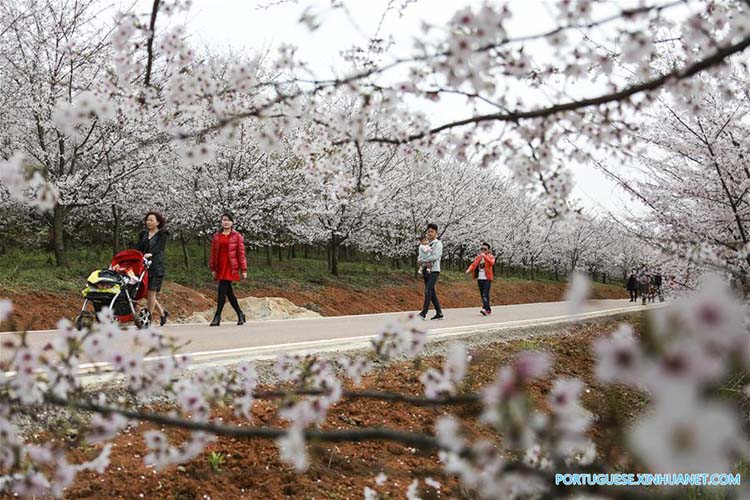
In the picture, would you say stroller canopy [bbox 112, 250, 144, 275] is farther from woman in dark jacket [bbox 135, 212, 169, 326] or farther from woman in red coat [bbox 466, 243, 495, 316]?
woman in red coat [bbox 466, 243, 495, 316]

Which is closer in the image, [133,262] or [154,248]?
[133,262]

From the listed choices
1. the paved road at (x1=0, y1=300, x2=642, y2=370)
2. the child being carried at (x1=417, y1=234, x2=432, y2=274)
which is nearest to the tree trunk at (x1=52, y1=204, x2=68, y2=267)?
the paved road at (x1=0, y1=300, x2=642, y2=370)

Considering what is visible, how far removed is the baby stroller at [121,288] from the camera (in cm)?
734

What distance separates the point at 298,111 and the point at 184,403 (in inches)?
49.8

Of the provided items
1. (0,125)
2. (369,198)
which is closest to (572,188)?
(369,198)

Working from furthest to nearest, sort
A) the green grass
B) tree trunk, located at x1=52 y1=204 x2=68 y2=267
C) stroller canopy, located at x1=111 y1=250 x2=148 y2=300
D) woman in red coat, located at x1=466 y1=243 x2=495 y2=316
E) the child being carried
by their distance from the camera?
1. tree trunk, located at x1=52 y1=204 x2=68 y2=267
2. woman in red coat, located at x1=466 y1=243 x2=495 y2=316
3. the green grass
4. the child being carried
5. stroller canopy, located at x1=111 y1=250 x2=148 y2=300

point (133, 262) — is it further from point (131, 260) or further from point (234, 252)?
point (234, 252)

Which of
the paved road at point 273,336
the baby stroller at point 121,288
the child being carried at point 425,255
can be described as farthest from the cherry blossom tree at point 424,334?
the child being carried at point 425,255

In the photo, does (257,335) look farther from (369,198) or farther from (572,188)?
(572,188)

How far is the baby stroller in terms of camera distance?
734 cm

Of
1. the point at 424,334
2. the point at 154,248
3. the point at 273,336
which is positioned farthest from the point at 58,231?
the point at 424,334

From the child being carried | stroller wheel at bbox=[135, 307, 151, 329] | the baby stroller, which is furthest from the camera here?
the child being carried

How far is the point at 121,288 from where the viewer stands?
747 cm

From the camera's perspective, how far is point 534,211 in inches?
107
